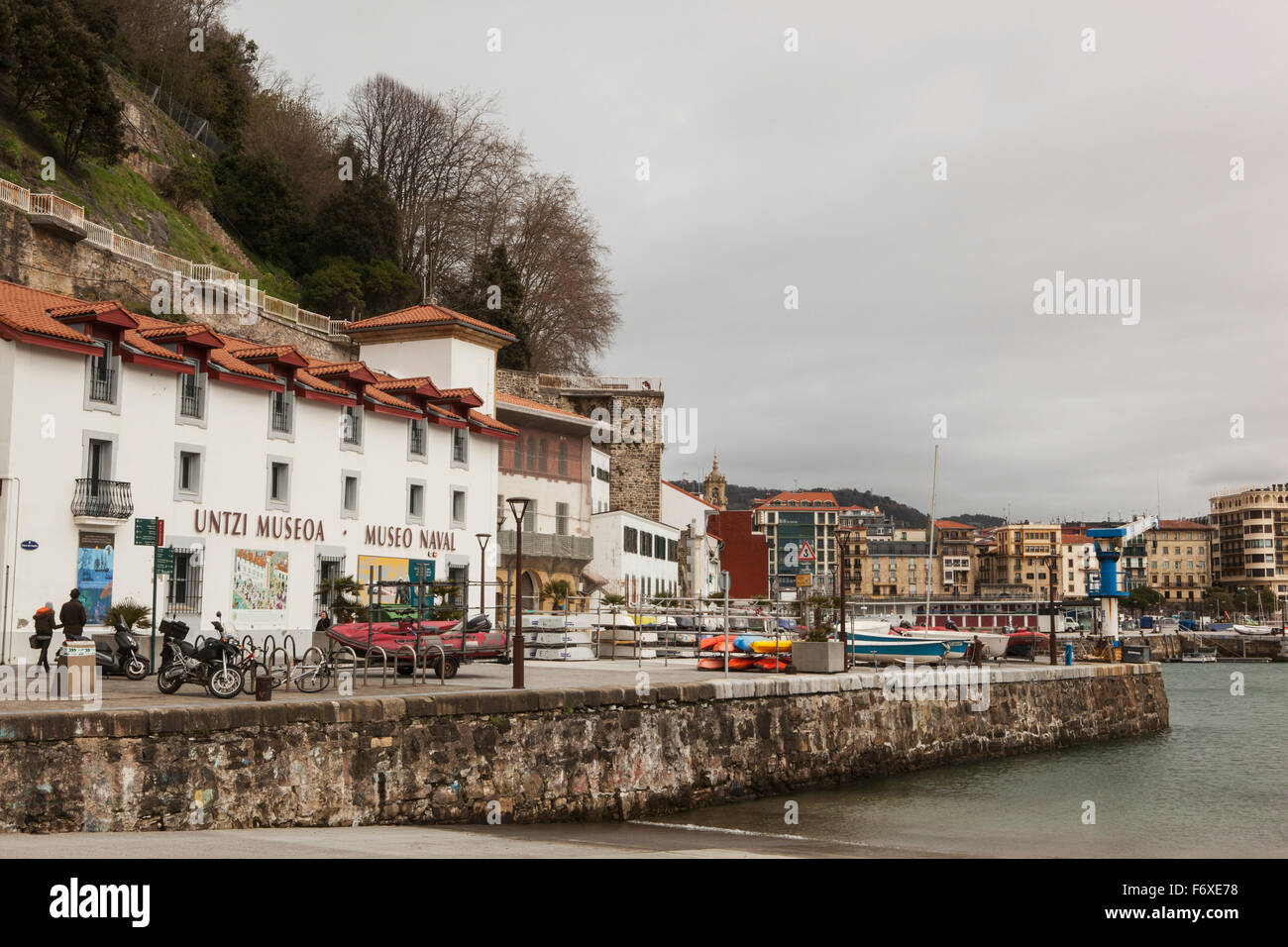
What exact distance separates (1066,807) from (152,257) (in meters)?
35.3

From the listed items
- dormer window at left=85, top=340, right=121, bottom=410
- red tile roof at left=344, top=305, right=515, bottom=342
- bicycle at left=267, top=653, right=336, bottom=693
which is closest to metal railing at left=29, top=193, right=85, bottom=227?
dormer window at left=85, top=340, right=121, bottom=410

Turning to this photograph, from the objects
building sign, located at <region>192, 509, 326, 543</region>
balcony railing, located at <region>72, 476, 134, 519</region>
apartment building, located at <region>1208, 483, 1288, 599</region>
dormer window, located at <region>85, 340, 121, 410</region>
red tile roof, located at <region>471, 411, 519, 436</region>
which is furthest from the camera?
apartment building, located at <region>1208, 483, 1288, 599</region>

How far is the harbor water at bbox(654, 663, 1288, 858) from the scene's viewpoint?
19766 mm

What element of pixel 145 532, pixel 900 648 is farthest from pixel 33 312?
pixel 900 648

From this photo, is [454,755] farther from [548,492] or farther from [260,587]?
[548,492]

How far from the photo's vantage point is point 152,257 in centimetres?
4341

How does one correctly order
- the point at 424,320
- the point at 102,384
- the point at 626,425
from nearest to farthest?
the point at 102,384, the point at 424,320, the point at 626,425

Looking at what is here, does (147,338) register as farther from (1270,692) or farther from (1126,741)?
(1270,692)

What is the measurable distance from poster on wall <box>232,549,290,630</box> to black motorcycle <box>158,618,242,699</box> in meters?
13.1

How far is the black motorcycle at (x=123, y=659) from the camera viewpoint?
21969mm

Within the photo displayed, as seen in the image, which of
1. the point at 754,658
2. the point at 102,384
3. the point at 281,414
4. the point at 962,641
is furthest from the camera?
the point at 962,641

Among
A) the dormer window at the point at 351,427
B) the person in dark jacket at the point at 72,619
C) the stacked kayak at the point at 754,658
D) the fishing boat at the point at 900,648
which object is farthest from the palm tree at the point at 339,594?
the fishing boat at the point at 900,648

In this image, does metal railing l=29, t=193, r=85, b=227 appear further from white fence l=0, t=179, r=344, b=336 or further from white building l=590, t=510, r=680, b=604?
white building l=590, t=510, r=680, b=604
